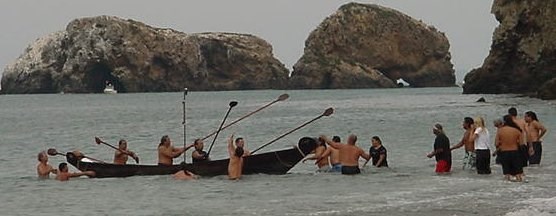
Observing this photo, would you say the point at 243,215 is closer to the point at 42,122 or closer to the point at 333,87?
the point at 42,122

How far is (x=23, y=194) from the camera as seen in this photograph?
2580 cm

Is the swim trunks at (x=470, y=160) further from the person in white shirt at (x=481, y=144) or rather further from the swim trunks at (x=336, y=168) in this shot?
the swim trunks at (x=336, y=168)

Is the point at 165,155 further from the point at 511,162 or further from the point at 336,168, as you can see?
the point at 511,162

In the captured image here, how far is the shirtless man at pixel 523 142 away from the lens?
75.1 ft

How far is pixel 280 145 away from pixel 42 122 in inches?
1436

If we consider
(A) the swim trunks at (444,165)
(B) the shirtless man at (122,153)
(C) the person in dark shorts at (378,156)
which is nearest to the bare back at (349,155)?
(C) the person in dark shorts at (378,156)

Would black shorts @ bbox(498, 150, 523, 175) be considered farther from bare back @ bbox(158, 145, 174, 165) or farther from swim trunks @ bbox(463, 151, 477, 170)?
bare back @ bbox(158, 145, 174, 165)

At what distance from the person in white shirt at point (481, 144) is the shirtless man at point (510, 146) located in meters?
0.69

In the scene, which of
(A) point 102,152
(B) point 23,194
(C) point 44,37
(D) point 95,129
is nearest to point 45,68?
(C) point 44,37

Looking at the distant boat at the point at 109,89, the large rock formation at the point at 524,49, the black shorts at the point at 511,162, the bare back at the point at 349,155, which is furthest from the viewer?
the distant boat at the point at 109,89

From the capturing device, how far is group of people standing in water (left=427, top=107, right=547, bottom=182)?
72.2 feet

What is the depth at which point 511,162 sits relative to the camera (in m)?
22.4

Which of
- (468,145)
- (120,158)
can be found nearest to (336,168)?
(468,145)

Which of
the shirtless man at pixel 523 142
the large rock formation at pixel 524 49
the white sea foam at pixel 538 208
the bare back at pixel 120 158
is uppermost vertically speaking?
the large rock formation at pixel 524 49
